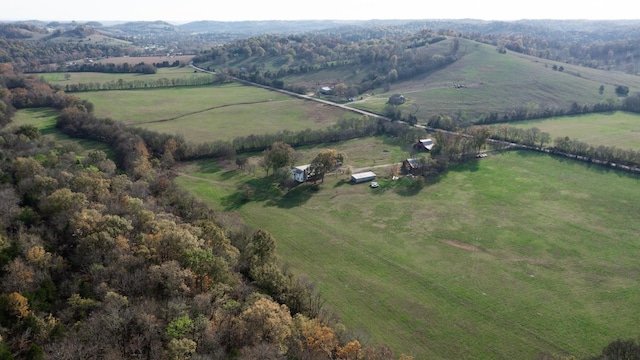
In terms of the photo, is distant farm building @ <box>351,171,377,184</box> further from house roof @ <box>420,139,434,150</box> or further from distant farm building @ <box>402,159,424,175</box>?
house roof @ <box>420,139,434,150</box>

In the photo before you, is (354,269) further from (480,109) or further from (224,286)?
(480,109)

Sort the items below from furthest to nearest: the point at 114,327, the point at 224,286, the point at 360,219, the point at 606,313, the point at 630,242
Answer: the point at 360,219 → the point at 630,242 → the point at 606,313 → the point at 224,286 → the point at 114,327

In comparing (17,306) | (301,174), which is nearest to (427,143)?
(301,174)

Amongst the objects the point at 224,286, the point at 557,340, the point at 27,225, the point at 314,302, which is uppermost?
the point at 27,225

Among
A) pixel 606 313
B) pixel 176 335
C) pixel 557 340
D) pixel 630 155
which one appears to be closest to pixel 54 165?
pixel 176 335

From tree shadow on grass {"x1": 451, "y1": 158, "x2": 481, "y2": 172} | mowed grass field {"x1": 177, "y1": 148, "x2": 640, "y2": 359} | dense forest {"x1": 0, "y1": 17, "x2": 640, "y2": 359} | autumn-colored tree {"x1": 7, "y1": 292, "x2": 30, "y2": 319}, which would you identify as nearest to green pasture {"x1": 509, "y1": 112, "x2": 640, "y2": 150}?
mowed grass field {"x1": 177, "y1": 148, "x2": 640, "y2": 359}

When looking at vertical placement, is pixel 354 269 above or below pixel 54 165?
below
